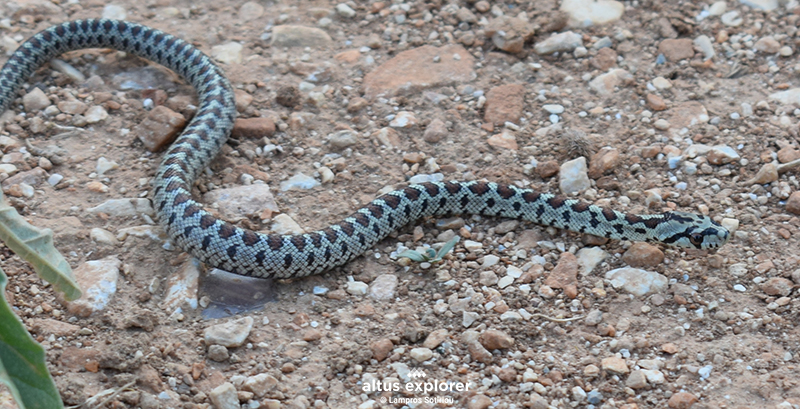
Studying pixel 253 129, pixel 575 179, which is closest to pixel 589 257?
pixel 575 179

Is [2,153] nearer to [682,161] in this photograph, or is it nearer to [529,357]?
[529,357]

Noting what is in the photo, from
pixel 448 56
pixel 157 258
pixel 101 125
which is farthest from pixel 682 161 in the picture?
pixel 101 125

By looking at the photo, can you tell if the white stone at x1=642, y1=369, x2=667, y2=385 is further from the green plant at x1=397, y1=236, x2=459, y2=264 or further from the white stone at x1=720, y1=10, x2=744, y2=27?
the white stone at x1=720, y1=10, x2=744, y2=27

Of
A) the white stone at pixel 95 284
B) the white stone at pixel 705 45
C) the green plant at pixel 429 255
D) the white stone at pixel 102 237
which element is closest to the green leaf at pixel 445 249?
the green plant at pixel 429 255

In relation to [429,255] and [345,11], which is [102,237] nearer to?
[429,255]

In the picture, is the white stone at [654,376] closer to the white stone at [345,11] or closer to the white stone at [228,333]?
the white stone at [228,333]
